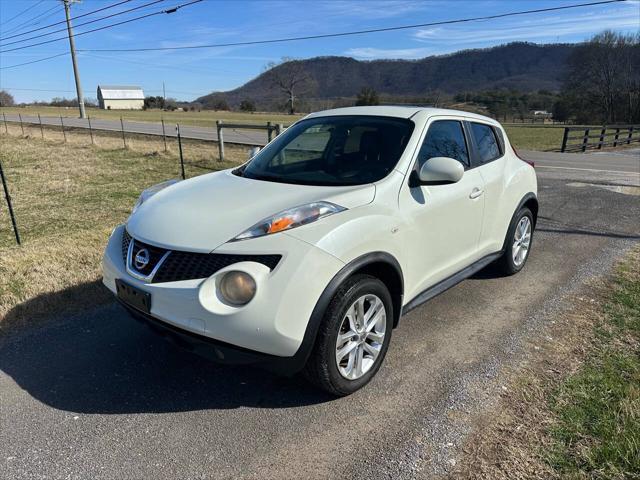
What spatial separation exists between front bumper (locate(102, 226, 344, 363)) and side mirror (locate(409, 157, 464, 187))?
1.02 m

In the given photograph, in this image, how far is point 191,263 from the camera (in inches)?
102

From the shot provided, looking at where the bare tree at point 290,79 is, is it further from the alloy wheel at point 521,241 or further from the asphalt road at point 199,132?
the alloy wheel at point 521,241

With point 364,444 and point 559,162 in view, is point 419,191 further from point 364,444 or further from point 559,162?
point 559,162

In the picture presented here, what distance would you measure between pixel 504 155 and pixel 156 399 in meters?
3.79

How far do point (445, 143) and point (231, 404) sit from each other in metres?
2.55

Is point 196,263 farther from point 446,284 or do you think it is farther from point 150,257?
point 446,284

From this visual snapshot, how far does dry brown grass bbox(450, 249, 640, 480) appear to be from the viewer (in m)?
2.32

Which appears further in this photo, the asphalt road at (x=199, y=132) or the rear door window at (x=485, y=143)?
the asphalt road at (x=199, y=132)

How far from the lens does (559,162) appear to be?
17.2 m

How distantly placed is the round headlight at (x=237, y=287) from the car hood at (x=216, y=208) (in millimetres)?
219

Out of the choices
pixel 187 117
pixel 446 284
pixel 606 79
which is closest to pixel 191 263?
pixel 446 284

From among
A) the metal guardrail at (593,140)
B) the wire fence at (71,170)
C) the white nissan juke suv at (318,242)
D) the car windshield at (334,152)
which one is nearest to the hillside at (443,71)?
the metal guardrail at (593,140)

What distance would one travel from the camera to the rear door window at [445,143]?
11.6ft

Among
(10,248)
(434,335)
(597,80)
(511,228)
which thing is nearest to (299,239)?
(434,335)
